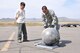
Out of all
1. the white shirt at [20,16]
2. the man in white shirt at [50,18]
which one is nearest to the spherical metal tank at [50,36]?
the man in white shirt at [50,18]

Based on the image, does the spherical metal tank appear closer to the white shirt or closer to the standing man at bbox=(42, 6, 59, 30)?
the standing man at bbox=(42, 6, 59, 30)

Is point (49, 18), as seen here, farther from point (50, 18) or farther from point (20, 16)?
point (20, 16)

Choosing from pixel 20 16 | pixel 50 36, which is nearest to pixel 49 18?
pixel 50 36

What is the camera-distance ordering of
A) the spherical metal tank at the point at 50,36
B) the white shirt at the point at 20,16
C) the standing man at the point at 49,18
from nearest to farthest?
1. the spherical metal tank at the point at 50,36
2. the standing man at the point at 49,18
3. the white shirt at the point at 20,16

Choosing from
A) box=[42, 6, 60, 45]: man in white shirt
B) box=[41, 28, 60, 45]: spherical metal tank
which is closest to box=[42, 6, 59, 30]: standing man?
box=[42, 6, 60, 45]: man in white shirt

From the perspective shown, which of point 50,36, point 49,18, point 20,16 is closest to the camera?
point 50,36

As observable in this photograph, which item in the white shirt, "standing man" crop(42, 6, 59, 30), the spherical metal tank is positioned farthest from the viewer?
the white shirt

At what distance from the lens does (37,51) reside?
33.1ft

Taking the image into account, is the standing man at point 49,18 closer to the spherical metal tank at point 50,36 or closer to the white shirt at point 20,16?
the spherical metal tank at point 50,36

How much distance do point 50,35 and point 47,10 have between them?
114 centimetres

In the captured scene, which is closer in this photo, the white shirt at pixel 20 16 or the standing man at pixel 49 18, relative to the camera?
the standing man at pixel 49 18

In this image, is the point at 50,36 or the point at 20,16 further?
the point at 20,16

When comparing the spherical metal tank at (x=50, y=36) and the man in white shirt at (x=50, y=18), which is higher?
the man in white shirt at (x=50, y=18)

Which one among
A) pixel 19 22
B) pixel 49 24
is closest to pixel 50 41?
pixel 49 24
